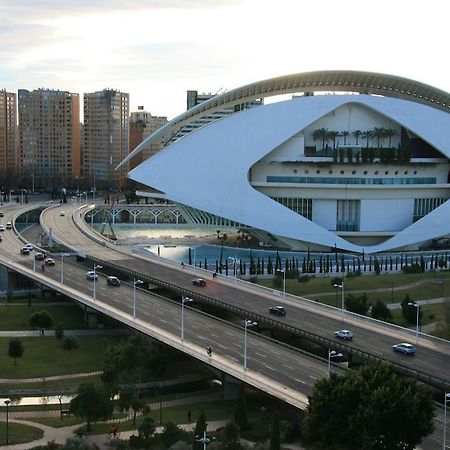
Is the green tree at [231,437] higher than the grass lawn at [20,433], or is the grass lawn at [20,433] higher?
the green tree at [231,437]

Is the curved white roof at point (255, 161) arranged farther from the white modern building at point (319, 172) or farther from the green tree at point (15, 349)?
the green tree at point (15, 349)

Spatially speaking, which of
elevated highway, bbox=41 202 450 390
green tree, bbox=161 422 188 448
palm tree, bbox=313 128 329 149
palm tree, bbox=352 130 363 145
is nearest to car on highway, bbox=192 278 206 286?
elevated highway, bbox=41 202 450 390

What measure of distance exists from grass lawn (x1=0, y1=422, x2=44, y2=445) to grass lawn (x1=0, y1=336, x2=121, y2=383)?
5.17 meters

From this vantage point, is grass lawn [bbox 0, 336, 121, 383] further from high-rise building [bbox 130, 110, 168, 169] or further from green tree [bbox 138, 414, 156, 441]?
high-rise building [bbox 130, 110, 168, 169]

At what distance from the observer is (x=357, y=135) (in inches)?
2376

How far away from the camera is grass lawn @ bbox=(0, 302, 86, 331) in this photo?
3541cm

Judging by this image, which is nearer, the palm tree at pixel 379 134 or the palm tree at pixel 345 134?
the palm tree at pixel 379 134

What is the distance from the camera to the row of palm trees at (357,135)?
59875 mm

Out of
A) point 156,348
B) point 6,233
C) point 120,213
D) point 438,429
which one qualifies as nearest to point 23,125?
point 120,213

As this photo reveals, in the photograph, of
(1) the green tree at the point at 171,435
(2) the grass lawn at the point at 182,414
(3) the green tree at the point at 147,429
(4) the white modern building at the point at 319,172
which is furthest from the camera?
(4) the white modern building at the point at 319,172

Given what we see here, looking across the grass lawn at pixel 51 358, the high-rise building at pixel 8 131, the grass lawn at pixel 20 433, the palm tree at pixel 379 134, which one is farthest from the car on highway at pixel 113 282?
the high-rise building at pixel 8 131

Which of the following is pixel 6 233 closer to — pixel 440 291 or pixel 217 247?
pixel 217 247

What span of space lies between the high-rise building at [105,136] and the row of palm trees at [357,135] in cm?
6211

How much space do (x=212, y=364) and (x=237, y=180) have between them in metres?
33.1
